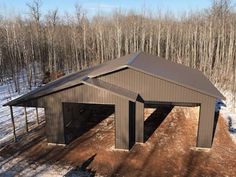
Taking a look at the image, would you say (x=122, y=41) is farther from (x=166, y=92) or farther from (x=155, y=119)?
(x=166, y=92)

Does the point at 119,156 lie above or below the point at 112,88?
below

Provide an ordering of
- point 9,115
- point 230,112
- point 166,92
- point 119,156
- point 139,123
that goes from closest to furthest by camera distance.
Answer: point 119,156, point 166,92, point 139,123, point 230,112, point 9,115

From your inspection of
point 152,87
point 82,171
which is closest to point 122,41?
point 152,87

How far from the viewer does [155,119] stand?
15539 mm

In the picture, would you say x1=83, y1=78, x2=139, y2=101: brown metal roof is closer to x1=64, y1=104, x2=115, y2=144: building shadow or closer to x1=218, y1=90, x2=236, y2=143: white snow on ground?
x1=64, y1=104, x2=115, y2=144: building shadow

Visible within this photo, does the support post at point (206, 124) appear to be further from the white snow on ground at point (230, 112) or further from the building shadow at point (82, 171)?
the building shadow at point (82, 171)

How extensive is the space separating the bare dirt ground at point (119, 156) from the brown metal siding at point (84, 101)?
2.48 feet

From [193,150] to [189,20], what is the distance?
2318 centimetres

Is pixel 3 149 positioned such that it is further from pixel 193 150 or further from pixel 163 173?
pixel 193 150

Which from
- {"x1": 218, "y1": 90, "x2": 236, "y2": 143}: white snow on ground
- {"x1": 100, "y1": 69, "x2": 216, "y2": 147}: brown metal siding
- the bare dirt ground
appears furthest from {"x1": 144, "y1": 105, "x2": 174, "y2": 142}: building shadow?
{"x1": 218, "y1": 90, "x2": 236, "y2": 143}: white snow on ground

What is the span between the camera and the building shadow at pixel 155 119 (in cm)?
1370

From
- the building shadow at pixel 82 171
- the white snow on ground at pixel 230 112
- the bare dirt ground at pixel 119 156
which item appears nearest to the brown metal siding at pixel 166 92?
the bare dirt ground at pixel 119 156

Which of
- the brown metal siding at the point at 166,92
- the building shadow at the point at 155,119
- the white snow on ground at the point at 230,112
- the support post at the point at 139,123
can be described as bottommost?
the building shadow at the point at 155,119

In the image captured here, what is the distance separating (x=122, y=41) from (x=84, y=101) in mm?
21363
